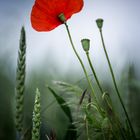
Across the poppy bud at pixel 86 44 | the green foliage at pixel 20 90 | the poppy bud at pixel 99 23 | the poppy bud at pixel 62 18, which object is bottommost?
the green foliage at pixel 20 90

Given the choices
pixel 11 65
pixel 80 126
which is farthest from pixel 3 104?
pixel 80 126

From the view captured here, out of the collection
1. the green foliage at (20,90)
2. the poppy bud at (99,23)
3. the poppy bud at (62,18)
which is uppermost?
the poppy bud at (62,18)

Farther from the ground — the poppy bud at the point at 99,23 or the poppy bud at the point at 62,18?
the poppy bud at the point at 62,18

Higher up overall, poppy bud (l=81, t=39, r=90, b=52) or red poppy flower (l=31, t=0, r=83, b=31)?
red poppy flower (l=31, t=0, r=83, b=31)

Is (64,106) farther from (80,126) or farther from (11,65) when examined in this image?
(11,65)

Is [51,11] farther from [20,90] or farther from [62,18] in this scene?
[20,90]

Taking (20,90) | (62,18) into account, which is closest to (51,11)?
(62,18)

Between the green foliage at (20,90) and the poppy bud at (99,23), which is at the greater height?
the poppy bud at (99,23)

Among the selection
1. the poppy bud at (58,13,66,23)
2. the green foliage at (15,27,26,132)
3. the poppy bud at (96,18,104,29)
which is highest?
the poppy bud at (58,13,66,23)
